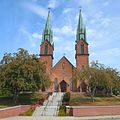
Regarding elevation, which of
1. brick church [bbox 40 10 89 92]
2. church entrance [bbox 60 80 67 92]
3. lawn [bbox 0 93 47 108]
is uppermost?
brick church [bbox 40 10 89 92]

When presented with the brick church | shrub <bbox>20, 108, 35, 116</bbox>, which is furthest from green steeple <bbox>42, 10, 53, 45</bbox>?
shrub <bbox>20, 108, 35, 116</bbox>

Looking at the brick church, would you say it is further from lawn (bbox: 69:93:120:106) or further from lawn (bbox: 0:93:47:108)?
lawn (bbox: 69:93:120:106)

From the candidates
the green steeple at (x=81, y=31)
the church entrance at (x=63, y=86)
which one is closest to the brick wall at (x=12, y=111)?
the church entrance at (x=63, y=86)

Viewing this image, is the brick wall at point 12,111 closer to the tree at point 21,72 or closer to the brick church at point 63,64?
the tree at point 21,72

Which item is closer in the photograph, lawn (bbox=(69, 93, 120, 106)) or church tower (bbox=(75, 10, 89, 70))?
lawn (bbox=(69, 93, 120, 106))

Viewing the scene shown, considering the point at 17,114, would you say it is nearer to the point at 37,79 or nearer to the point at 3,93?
the point at 37,79

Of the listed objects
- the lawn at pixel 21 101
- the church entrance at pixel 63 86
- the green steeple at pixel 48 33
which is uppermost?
the green steeple at pixel 48 33

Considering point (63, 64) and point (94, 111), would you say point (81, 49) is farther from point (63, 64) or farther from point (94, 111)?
point (94, 111)

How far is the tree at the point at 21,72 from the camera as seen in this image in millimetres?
35031

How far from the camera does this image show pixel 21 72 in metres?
35.4

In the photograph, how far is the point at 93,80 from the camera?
40.5 meters

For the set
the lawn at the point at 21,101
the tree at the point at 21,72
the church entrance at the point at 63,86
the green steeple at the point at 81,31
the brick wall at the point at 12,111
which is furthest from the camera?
the green steeple at the point at 81,31

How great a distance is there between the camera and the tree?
115 feet

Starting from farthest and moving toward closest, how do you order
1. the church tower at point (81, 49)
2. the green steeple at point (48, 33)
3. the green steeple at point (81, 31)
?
the green steeple at point (48, 33), the green steeple at point (81, 31), the church tower at point (81, 49)
